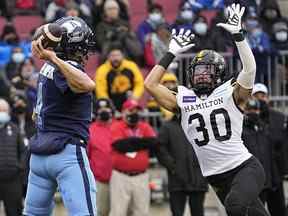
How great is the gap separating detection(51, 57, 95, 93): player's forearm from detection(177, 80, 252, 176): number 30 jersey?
152 centimetres

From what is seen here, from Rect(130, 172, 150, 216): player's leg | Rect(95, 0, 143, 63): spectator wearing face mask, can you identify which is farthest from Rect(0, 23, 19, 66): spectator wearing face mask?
Rect(130, 172, 150, 216): player's leg

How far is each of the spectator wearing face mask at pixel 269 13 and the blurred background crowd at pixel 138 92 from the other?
0.02m

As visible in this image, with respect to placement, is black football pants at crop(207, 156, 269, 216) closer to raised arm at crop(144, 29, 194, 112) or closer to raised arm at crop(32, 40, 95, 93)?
raised arm at crop(144, 29, 194, 112)

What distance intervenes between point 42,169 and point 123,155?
4.96 metres

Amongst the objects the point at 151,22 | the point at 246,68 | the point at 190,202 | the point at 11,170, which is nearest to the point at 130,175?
the point at 190,202

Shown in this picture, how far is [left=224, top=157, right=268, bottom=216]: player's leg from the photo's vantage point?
8703mm

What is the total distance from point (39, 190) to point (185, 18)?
8.50m

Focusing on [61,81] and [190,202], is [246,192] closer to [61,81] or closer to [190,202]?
[61,81]

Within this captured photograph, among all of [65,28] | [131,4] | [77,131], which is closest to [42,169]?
[77,131]

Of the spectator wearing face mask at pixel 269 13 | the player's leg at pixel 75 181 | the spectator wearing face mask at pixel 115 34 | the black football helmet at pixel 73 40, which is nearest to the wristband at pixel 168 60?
the black football helmet at pixel 73 40

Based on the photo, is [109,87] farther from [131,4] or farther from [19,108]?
[131,4]

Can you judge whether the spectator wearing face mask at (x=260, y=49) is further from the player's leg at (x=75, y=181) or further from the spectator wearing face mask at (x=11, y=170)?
the player's leg at (x=75, y=181)

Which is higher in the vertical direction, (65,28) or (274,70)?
(65,28)

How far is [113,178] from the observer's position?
1325cm
